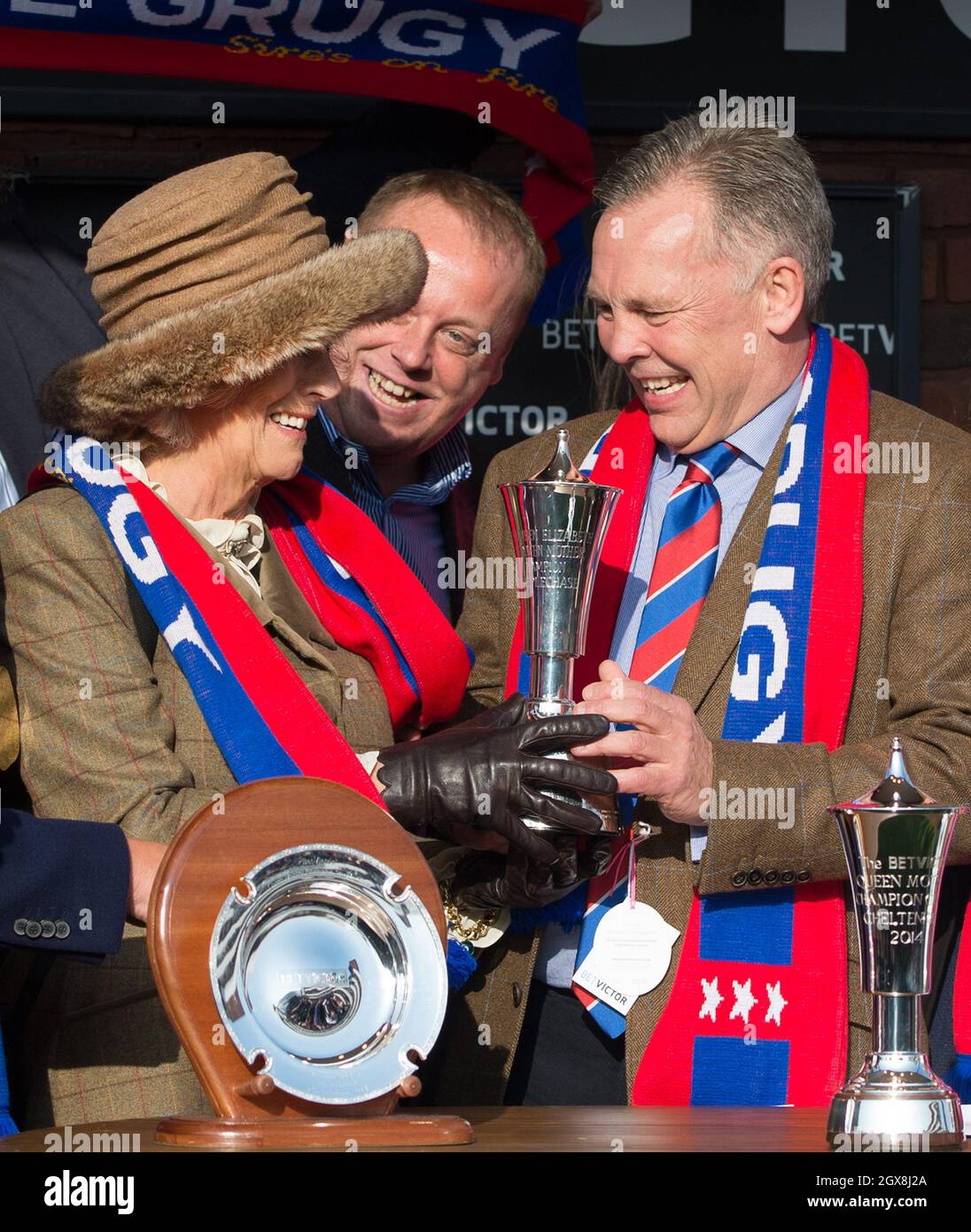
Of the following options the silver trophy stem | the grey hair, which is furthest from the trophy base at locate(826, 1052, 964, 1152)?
the grey hair

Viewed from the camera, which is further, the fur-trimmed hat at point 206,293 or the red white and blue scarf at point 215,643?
the fur-trimmed hat at point 206,293

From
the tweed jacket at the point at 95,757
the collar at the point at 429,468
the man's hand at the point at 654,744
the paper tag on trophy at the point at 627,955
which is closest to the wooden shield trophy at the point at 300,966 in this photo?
the tweed jacket at the point at 95,757

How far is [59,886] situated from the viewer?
2062 millimetres

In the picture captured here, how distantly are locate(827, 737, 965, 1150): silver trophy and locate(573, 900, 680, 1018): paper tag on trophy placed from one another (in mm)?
658

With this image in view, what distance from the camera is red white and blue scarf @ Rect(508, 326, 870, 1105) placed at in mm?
2557

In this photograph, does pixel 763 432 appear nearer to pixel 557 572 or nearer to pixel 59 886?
pixel 557 572

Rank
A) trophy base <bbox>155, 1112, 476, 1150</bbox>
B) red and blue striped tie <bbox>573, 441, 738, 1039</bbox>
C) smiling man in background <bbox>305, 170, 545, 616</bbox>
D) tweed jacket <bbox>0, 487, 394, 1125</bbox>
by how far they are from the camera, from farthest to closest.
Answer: smiling man in background <bbox>305, 170, 545, 616</bbox>
red and blue striped tie <bbox>573, 441, 738, 1039</bbox>
tweed jacket <bbox>0, 487, 394, 1125</bbox>
trophy base <bbox>155, 1112, 476, 1150</bbox>

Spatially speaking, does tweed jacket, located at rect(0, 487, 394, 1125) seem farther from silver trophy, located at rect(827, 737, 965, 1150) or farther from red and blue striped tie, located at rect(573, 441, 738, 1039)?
silver trophy, located at rect(827, 737, 965, 1150)

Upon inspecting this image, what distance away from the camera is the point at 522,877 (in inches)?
96.0

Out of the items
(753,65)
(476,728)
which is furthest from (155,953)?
(753,65)

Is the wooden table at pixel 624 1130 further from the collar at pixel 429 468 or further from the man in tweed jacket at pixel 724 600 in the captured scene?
the collar at pixel 429 468

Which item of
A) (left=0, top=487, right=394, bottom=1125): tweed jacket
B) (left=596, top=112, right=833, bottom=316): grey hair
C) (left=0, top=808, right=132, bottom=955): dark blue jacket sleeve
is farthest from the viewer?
(left=596, top=112, right=833, bottom=316): grey hair

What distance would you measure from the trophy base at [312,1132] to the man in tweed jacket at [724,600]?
2.24 ft

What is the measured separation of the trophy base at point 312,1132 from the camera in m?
1.78
